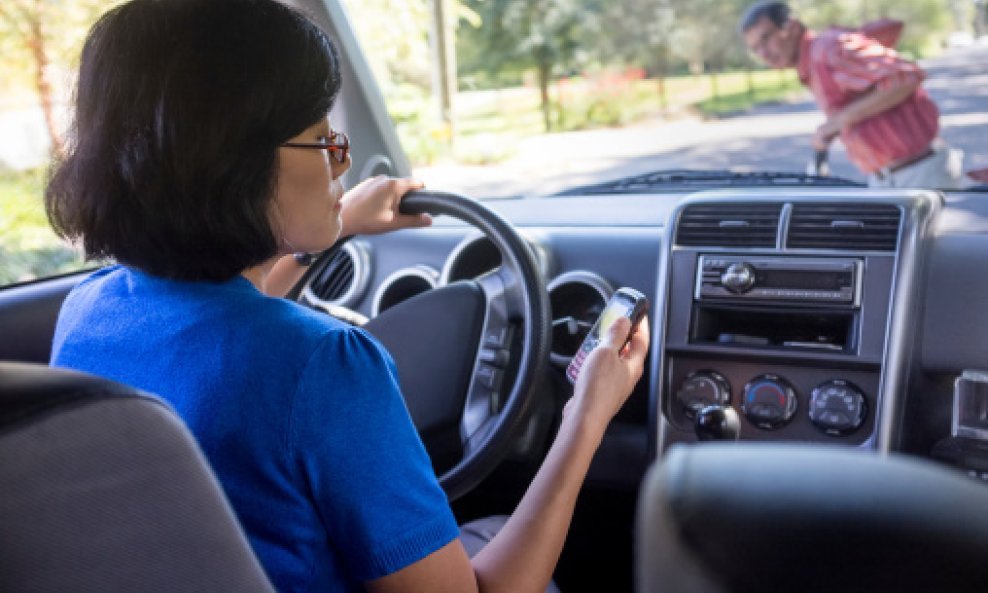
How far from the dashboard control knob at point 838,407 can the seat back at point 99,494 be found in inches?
67.7

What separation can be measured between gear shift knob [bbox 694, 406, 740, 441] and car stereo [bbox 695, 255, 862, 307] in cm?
28

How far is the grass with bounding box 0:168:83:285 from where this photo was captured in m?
2.54

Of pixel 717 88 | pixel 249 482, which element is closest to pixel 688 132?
pixel 717 88

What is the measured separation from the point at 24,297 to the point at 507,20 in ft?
5.49

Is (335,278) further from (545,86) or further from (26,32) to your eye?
(26,32)

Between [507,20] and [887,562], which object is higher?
[507,20]

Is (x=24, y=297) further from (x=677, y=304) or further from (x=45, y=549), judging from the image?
(x=45, y=549)

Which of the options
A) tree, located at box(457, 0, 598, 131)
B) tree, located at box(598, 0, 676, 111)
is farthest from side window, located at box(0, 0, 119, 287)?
tree, located at box(598, 0, 676, 111)

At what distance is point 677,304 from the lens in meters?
2.50

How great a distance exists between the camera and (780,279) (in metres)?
2.39

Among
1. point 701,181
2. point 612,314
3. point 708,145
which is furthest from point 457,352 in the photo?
point 708,145

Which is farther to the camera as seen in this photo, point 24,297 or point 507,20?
point 507,20

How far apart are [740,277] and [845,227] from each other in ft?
0.83

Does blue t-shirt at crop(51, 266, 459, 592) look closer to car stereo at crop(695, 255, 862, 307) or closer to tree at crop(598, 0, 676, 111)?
car stereo at crop(695, 255, 862, 307)
